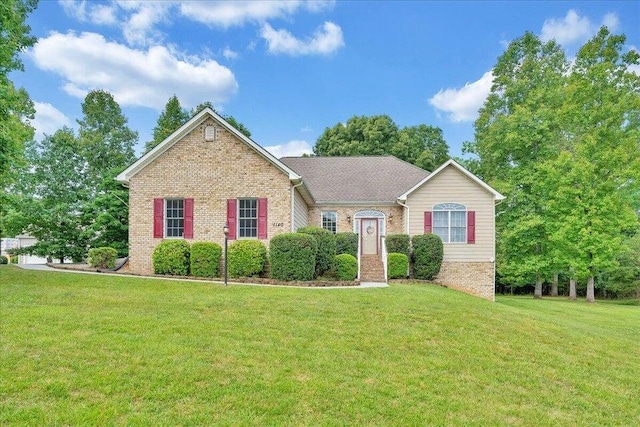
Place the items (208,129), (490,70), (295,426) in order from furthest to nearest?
(490,70) → (208,129) → (295,426)

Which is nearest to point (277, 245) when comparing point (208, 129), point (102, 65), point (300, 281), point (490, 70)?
point (300, 281)

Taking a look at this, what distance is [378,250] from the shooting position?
20047 mm

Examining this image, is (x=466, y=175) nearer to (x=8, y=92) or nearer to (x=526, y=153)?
(x=526, y=153)

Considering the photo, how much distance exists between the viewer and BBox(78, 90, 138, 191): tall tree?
2497 cm

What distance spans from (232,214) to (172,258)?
276 centimetres

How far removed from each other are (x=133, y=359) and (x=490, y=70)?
103ft

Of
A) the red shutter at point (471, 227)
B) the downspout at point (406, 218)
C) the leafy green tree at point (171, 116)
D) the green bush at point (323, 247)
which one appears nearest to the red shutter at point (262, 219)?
the green bush at point (323, 247)

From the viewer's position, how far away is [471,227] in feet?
60.8

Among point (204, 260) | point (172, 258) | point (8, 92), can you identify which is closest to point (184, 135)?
point (172, 258)

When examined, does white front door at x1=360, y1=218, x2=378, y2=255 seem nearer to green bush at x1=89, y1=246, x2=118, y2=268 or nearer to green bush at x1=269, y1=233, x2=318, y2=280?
green bush at x1=269, y1=233, x2=318, y2=280

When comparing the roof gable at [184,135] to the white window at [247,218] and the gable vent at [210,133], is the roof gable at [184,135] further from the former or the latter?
the white window at [247,218]

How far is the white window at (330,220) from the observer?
798 inches

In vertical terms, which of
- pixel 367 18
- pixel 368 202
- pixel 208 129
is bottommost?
pixel 368 202

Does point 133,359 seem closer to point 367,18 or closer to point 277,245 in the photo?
point 277,245
